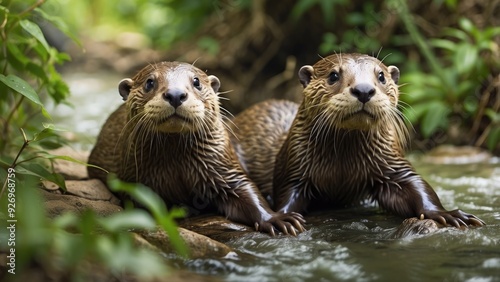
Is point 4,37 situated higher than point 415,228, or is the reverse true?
point 4,37

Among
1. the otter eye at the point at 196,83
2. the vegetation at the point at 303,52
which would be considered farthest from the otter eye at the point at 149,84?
the vegetation at the point at 303,52

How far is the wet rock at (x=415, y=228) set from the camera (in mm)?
3007

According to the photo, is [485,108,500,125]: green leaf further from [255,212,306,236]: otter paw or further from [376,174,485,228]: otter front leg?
[255,212,306,236]: otter paw

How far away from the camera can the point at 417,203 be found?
3.41 m


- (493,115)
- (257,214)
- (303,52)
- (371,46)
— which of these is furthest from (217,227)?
(303,52)

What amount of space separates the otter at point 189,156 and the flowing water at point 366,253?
32 centimetres

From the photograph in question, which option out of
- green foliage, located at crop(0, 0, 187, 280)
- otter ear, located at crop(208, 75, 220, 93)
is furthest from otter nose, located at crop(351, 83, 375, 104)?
A: green foliage, located at crop(0, 0, 187, 280)

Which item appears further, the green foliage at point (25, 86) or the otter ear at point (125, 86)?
the otter ear at point (125, 86)

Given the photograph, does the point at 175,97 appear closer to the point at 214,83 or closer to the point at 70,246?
the point at 214,83

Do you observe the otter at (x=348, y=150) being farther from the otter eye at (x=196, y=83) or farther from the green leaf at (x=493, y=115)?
the green leaf at (x=493, y=115)

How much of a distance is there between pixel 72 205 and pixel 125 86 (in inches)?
27.5

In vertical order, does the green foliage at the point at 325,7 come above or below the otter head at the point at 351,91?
above

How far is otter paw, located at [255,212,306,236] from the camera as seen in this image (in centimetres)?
319

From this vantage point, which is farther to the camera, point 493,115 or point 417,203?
point 493,115
